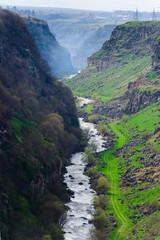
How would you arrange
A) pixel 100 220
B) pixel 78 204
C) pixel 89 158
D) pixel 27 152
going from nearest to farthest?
pixel 100 220
pixel 27 152
pixel 78 204
pixel 89 158

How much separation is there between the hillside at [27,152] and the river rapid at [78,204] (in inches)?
163

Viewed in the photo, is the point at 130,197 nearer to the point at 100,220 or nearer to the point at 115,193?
the point at 115,193

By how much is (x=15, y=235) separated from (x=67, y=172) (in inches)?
2688

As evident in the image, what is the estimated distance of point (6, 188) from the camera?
10288 centimetres

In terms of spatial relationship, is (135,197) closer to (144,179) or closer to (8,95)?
(144,179)

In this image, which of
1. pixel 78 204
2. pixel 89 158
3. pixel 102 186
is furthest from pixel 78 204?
pixel 89 158

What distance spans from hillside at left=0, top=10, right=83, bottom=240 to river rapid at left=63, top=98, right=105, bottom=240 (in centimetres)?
413

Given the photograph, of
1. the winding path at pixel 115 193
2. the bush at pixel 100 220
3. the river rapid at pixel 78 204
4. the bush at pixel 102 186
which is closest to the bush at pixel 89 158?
the river rapid at pixel 78 204

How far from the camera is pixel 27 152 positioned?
414 feet

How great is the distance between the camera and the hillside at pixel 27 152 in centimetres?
10094

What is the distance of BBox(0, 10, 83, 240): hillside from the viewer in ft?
331

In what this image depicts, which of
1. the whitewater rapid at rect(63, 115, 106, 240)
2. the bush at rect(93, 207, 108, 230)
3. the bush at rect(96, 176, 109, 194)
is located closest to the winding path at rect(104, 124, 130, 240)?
the bush at rect(96, 176, 109, 194)

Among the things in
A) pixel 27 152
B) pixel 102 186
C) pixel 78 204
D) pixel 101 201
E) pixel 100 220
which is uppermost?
pixel 27 152

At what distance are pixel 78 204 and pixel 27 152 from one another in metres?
26.0
